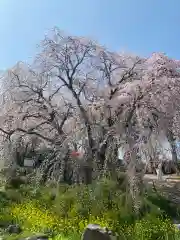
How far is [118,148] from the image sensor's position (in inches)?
446

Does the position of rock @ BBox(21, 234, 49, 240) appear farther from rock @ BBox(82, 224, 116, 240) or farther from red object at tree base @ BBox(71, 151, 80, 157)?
red object at tree base @ BBox(71, 151, 80, 157)

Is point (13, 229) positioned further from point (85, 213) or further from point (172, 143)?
point (172, 143)

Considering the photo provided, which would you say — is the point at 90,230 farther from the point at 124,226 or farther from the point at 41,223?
the point at 41,223

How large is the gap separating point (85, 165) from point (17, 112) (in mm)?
3637

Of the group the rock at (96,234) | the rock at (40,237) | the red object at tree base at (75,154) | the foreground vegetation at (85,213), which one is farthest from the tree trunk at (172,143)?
the rock at (96,234)

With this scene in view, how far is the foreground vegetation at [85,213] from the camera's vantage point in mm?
7465

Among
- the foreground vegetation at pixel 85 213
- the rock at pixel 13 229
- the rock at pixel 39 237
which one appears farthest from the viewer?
the rock at pixel 13 229

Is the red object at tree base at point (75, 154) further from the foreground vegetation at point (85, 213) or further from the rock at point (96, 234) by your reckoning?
the rock at point (96, 234)

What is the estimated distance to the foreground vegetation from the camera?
24.5 ft

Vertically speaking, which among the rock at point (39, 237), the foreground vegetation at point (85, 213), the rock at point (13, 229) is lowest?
the rock at point (39, 237)

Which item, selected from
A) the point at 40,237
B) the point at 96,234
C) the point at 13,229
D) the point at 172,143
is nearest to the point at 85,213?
the point at 13,229

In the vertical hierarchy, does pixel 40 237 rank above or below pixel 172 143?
below

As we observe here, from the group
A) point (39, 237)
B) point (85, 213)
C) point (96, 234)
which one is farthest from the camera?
point (85, 213)

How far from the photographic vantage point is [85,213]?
9.09 meters
